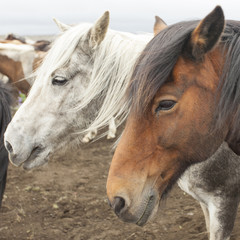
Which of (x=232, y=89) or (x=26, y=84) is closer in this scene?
(x=232, y=89)

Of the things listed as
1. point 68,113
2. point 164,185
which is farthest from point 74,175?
point 164,185

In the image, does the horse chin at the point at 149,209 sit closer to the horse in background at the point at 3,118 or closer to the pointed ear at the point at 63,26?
the horse in background at the point at 3,118

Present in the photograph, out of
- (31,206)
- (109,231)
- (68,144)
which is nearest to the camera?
(68,144)

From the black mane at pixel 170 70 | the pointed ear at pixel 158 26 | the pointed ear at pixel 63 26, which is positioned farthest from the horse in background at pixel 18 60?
the black mane at pixel 170 70

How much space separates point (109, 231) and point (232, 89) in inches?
113

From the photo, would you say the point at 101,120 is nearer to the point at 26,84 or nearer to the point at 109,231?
the point at 109,231

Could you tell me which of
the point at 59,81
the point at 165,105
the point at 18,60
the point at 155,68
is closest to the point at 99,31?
the point at 59,81

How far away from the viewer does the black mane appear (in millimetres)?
1893

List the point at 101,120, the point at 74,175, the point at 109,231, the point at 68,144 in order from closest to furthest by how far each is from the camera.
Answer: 1. the point at 101,120
2. the point at 68,144
3. the point at 109,231
4. the point at 74,175

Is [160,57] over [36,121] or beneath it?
over

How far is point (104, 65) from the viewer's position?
2.95m

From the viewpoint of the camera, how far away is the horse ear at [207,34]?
1.75m

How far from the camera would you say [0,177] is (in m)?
3.44

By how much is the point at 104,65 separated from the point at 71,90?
13.5 inches
